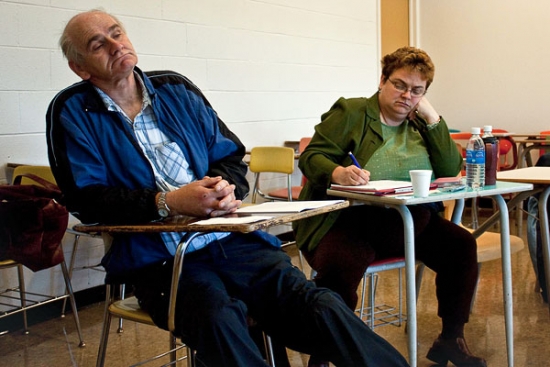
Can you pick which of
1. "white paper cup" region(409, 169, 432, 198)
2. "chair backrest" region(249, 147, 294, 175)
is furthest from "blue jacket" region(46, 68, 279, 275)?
"chair backrest" region(249, 147, 294, 175)

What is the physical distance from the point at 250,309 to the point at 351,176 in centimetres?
67

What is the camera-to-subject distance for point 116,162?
178 cm

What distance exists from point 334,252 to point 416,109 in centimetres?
69

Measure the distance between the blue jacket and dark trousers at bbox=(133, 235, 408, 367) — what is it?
9 cm

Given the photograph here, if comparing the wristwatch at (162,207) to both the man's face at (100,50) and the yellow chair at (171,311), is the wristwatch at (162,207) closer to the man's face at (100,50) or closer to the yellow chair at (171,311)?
the yellow chair at (171,311)

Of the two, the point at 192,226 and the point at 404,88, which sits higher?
the point at 404,88

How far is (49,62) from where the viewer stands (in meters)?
3.27

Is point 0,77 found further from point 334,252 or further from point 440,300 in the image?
point 440,300

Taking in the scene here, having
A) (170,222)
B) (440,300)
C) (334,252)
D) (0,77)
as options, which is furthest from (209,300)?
(0,77)

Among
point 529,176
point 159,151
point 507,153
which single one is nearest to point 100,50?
point 159,151

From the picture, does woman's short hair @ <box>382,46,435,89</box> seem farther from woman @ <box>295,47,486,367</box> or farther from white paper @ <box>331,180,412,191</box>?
white paper @ <box>331,180,412,191</box>

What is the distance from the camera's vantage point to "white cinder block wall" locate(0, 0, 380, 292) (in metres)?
3.16

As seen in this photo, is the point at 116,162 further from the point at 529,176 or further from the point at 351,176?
the point at 529,176

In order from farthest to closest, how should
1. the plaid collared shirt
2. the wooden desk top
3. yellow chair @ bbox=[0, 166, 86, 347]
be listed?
yellow chair @ bbox=[0, 166, 86, 347] → the wooden desk top → the plaid collared shirt
